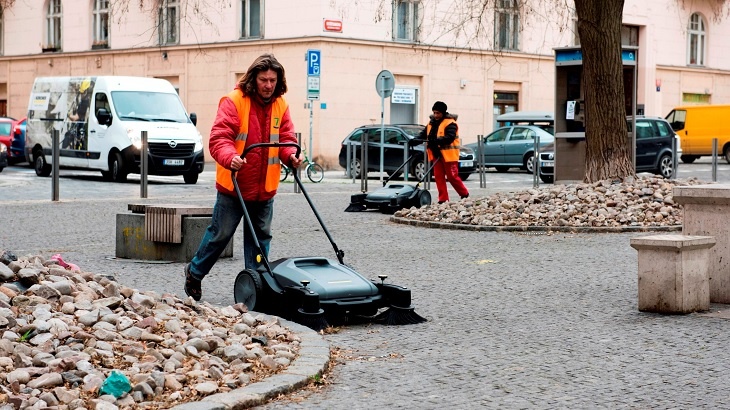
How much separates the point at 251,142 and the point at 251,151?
115 millimetres

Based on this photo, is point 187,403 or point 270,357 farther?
point 270,357

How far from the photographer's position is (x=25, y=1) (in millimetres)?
52719

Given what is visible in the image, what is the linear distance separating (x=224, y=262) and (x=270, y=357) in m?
5.68

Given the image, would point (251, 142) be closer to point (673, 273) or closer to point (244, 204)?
point (244, 204)

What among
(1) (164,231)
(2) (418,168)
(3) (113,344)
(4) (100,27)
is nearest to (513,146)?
(2) (418,168)

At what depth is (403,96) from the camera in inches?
1743

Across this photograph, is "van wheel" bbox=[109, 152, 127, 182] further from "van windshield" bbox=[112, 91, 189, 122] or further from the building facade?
the building facade

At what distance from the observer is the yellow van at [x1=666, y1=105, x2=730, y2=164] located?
150ft

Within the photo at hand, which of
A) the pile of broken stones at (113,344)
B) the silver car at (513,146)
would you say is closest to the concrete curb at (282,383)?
the pile of broken stones at (113,344)

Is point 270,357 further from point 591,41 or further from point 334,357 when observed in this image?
point 591,41

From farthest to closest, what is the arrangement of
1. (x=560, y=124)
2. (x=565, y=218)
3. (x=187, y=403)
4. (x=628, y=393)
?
(x=560, y=124)
(x=565, y=218)
(x=628, y=393)
(x=187, y=403)

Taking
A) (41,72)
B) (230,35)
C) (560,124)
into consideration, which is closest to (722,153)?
(230,35)

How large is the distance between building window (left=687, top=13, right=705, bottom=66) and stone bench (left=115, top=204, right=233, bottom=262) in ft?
149

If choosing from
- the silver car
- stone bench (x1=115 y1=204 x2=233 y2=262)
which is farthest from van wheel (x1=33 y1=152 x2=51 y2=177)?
stone bench (x1=115 y1=204 x2=233 y2=262)
